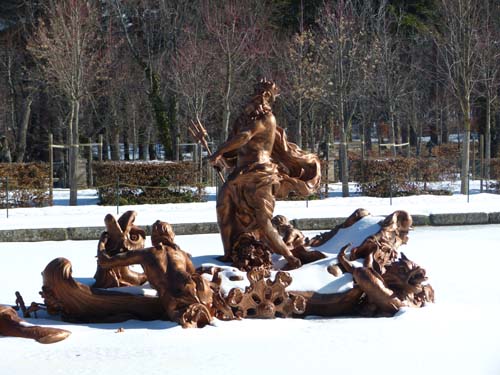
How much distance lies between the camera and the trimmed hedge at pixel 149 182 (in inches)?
872

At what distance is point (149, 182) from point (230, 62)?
4.41m

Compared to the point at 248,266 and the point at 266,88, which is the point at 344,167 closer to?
the point at 266,88

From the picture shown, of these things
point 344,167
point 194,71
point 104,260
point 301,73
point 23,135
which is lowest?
point 104,260

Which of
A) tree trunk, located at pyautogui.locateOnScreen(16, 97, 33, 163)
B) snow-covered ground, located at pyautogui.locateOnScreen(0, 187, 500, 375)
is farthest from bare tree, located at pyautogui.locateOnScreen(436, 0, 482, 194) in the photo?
tree trunk, located at pyautogui.locateOnScreen(16, 97, 33, 163)

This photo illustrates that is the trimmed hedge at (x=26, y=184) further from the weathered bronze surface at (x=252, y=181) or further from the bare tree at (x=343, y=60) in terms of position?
the weathered bronze surface at (x=252, y=181)

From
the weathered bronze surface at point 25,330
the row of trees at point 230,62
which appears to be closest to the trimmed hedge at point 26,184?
the row of trees at point 230,62

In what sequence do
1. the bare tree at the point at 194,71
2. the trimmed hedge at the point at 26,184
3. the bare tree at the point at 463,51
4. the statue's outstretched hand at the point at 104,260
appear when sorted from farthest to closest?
the bare tree at the point at 194,71 < the bare tree at the point at 463,51 < the trimmed hedge at the point at 26,184 < the statue's outstretched hand at the point at 104,260

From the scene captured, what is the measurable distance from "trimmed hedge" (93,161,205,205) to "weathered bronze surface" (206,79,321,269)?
13055mm

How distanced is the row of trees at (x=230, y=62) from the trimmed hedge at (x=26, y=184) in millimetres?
1016

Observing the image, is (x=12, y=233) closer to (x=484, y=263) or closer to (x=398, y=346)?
(x=484, y=263)

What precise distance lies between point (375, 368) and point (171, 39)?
86.8ft

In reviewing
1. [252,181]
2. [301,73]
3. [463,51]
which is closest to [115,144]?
[301,73]

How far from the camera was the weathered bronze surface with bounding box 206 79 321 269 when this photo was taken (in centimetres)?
870

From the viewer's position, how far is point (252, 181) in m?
8.71
